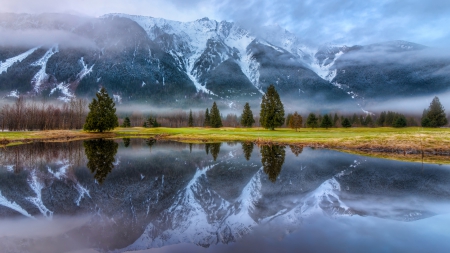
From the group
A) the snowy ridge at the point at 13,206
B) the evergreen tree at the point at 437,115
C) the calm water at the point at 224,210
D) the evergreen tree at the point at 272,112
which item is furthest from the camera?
the evergreen tree at the point at 437,115

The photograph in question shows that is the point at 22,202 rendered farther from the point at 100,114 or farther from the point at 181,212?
the point at 100,114

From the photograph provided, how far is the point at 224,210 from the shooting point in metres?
12.3

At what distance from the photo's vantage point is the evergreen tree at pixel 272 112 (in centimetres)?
8188

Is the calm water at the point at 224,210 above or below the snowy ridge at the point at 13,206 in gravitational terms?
above

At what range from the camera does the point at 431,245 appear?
838 centimetres

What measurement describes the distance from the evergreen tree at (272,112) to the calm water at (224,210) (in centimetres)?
6094

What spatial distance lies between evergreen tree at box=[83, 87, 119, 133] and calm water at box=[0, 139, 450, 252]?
5256 centimetres

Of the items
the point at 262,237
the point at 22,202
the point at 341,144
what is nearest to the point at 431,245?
the point at 262,237

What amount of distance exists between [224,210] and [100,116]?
67.6 meters

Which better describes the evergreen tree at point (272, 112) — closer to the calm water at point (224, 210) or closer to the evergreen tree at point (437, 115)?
the evergreen tree at point (437, 115)

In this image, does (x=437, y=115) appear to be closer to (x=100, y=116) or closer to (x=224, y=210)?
(x=224, y=210)

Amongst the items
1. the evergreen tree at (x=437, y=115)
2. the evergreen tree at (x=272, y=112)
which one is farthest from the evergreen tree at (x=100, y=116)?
the evergreen tree at (x=437, y=115)

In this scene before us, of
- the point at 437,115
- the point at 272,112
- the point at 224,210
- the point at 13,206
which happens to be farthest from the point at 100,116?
the point at 437,115

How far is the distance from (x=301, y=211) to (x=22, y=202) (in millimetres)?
13736
